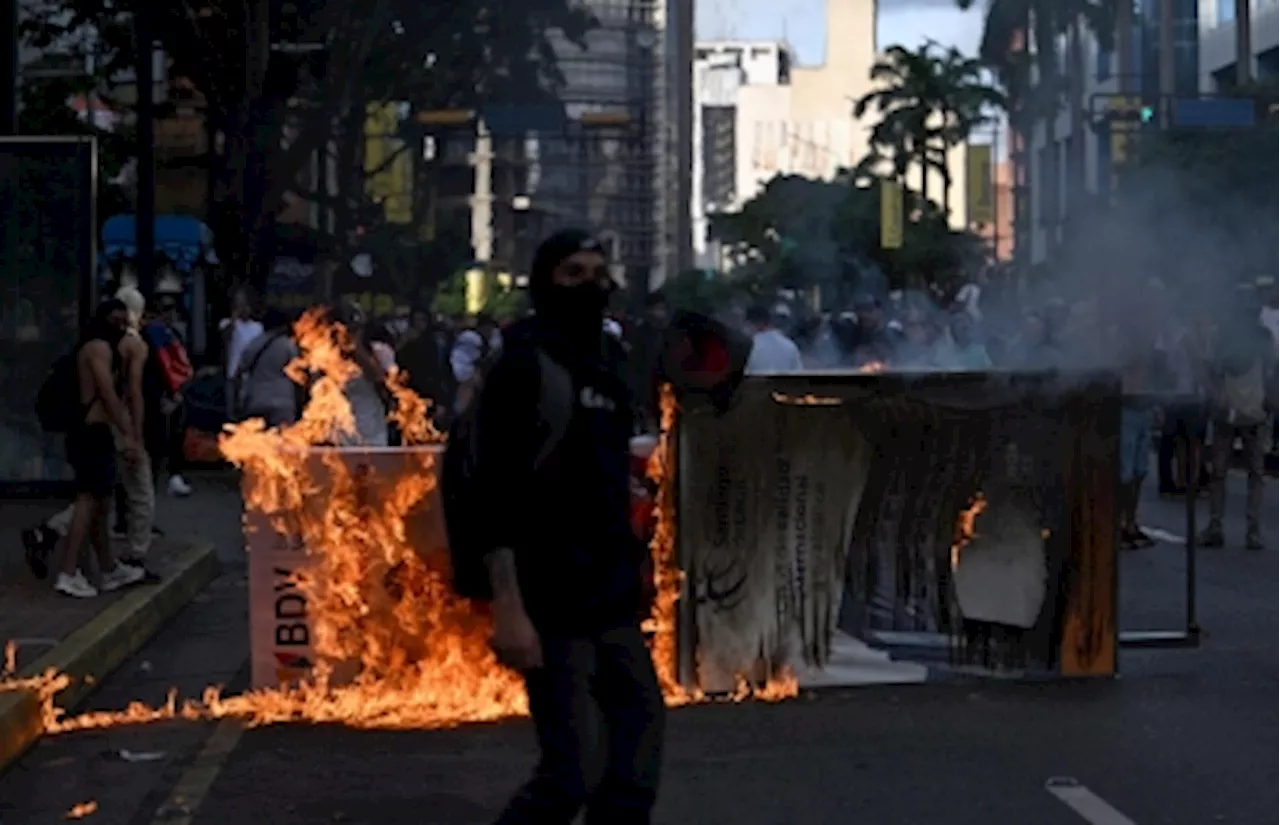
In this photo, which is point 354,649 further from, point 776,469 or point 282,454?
point 776,469

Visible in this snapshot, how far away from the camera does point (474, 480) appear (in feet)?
17.8

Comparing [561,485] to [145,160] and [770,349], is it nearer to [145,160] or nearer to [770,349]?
A: [770,349]

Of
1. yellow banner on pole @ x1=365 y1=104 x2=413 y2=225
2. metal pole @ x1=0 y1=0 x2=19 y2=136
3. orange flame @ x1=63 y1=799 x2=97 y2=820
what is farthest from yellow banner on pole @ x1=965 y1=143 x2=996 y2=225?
orange flame @ x1=63 y1=799 x2=97 y2=820

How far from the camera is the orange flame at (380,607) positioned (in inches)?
375

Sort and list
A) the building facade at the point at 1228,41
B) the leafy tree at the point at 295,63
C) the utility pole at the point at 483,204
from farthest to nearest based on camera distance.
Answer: the utility pole at the point at 483,204 → the building facade at the point at 1228,41 → the leafy tree at the point at 295,63

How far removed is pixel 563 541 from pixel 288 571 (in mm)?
4382

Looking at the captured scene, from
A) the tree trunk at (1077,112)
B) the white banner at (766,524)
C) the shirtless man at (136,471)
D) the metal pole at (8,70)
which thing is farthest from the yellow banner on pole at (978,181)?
the white banner at (766,524)

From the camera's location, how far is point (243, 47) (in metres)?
29.4

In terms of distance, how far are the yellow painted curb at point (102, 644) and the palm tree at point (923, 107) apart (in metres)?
80.0

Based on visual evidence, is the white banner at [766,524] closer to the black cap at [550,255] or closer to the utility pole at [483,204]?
the black cap at [550,255]

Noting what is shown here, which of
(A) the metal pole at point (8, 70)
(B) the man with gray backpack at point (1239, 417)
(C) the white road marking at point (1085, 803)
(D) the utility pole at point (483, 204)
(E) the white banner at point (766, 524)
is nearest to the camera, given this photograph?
(C) the white road marking at point (1085, 803)

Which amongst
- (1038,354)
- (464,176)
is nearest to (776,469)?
(1038,354)

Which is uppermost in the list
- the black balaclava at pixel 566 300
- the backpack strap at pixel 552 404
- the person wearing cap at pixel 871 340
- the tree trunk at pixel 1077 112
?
the tree trunk at pixel 1077 112

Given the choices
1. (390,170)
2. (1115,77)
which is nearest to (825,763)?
(390,170)
